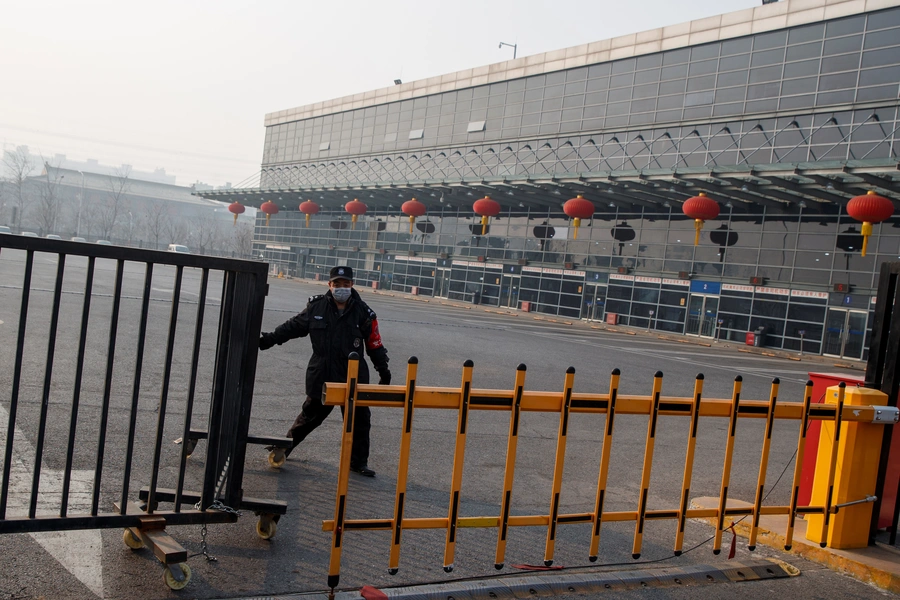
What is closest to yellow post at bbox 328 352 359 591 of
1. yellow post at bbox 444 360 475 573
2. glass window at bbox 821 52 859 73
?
yellow post at bbox 444 360 475 573

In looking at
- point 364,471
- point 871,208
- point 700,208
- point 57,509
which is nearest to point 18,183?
point 700,208

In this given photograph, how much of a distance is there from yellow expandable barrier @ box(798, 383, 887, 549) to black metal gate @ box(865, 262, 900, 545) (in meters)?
0.23

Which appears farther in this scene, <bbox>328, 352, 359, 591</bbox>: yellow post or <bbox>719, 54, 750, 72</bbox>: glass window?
<bbox>719, 54, 750, 72</bbox>: glass window

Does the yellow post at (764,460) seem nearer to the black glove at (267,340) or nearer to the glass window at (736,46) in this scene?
the black glove at (267,340)

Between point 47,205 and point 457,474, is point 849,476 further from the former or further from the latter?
point 47,205

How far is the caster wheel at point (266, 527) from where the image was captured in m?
4.65

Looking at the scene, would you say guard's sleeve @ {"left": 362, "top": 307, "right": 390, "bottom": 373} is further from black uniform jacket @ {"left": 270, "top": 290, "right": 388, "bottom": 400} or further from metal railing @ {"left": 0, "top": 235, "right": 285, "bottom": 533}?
metal railing @ {"left": 0, "top": 235, "right": 285, "bottom": 533}

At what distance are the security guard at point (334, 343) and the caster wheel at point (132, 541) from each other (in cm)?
216

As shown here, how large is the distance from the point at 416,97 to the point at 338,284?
48.3m

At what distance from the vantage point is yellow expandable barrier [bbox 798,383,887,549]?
5.47m

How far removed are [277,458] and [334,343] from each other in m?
1.07

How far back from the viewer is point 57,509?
4.66 m

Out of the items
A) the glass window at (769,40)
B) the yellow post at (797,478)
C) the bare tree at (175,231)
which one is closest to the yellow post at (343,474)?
the yellow post at (797,478)

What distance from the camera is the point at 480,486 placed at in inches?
259
